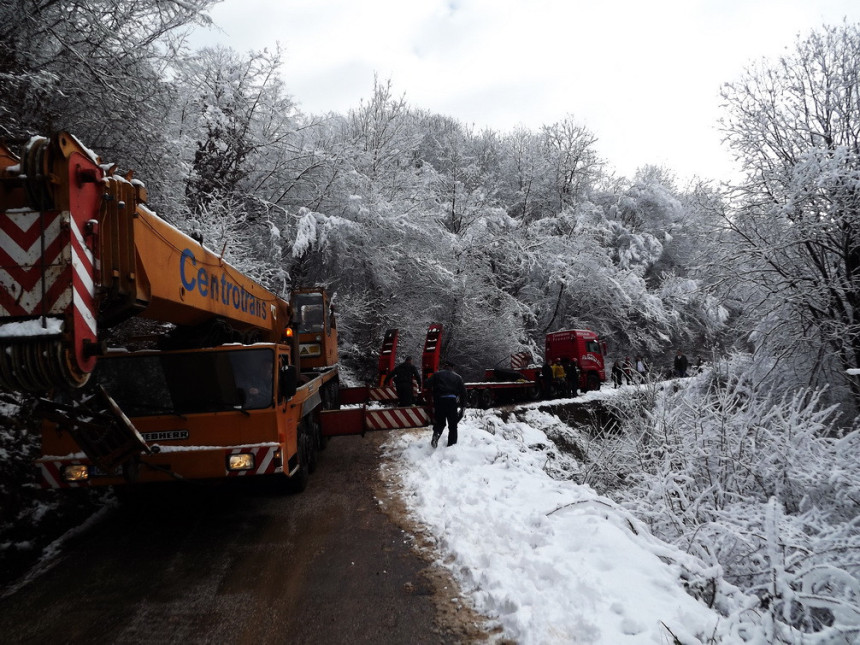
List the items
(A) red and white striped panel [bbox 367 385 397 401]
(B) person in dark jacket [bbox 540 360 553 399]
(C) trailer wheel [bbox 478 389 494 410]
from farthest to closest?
(B) person in dark jacket [bbox 540 360 553 399]
(C) trailer wheel [bbox 478 389 494 410]
(A) red and white striped panel [bbox 367 385 397 401]

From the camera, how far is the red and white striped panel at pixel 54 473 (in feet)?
16.0

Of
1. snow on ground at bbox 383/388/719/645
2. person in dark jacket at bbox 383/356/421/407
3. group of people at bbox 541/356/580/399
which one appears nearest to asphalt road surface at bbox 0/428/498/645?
snow on ground at bbox 383/388/719/645

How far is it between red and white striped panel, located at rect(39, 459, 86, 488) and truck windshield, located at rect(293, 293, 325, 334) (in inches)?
274

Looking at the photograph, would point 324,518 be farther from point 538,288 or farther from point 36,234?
point 538,288

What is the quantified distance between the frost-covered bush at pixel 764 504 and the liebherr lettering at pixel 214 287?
4.69 metres

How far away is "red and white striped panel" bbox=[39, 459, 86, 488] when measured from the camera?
192 inches

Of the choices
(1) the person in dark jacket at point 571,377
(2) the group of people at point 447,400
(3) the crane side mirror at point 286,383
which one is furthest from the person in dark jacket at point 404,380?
(1) the person in dark jacket at point 571,377

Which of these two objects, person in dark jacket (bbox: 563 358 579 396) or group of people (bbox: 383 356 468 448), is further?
person in dark jacket (bbox: 563 358 579 396)

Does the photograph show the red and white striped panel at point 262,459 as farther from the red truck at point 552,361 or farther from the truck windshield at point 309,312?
the red truck at point 552,361

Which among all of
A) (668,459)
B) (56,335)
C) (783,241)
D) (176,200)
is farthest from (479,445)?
(176,200)

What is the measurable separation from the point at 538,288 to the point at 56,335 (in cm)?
2631

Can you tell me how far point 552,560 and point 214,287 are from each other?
13.0 feet

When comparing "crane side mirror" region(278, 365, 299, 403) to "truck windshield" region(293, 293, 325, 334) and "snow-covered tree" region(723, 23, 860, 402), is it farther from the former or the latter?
"snow-covered tree" region(723, 23, 860, 402)

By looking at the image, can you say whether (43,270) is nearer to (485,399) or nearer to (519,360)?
(485,399)
